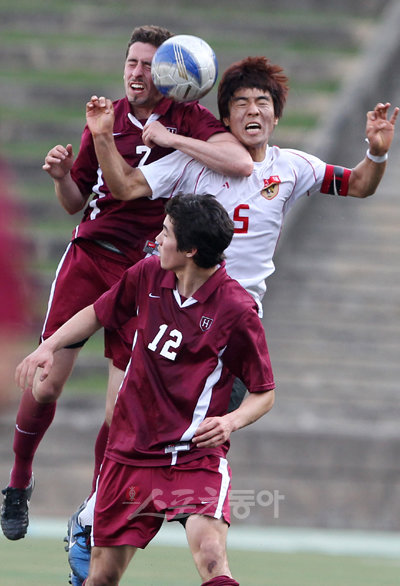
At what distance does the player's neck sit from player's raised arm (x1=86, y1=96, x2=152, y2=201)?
1.89 feet

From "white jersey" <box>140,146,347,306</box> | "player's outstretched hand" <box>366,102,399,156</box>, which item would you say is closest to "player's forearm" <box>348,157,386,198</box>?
"player's outstretched hand" <box>366,102,399,156</box>

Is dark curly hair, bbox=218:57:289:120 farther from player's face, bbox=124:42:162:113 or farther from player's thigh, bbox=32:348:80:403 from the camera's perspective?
player's thigh, bbox=32:348:80:403

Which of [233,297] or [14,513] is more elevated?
[233,297]

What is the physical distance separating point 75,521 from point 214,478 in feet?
4.25

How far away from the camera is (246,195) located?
19.0ft

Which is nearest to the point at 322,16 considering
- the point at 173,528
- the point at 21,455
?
the point at 173,528

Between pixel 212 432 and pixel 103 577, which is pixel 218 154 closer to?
pixel 212 432

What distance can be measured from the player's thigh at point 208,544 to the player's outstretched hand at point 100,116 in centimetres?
166

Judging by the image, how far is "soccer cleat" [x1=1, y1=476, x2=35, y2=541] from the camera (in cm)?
642

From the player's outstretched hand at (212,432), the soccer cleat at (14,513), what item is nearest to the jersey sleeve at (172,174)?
the player's outstretched hand at (212,432)

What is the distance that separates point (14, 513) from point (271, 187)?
6.84ft

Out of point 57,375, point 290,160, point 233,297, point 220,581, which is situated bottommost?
point 220,581

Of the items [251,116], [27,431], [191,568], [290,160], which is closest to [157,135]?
[251,116]

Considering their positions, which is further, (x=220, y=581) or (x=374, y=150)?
(x=374, y=150)
